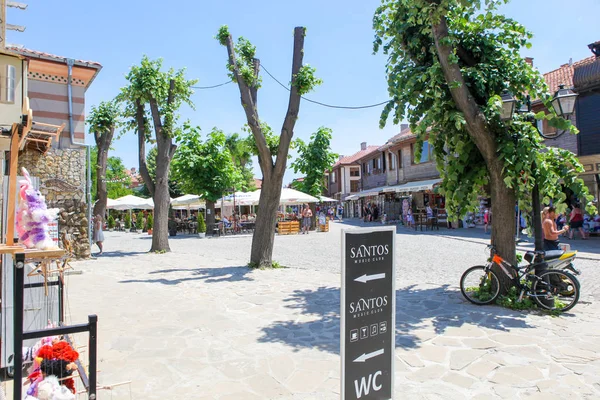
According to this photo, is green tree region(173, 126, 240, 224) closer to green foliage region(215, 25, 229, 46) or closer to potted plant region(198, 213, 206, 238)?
potted plant region(198, 213, 206, 238)

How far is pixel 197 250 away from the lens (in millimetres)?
16453

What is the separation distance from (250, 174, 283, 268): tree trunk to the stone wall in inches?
243

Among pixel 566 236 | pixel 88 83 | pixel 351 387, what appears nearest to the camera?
pixel 351 387

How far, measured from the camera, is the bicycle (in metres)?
6.30

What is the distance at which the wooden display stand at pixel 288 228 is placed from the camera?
2472cm

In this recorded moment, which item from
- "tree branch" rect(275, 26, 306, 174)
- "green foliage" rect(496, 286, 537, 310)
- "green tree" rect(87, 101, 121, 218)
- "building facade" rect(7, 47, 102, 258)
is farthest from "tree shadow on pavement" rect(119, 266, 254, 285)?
"green tree" rect(87, 101, 121, 218)

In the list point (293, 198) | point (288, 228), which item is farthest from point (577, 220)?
point (288, 228)

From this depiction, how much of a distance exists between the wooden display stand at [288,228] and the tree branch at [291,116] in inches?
557

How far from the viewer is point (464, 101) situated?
665cm

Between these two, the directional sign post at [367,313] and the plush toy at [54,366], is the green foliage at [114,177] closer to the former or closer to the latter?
the plush toy at [54,366]

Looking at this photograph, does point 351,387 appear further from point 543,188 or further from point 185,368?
point 543,188

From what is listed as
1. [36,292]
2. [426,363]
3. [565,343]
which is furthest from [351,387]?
[565,343]

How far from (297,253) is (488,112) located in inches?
360

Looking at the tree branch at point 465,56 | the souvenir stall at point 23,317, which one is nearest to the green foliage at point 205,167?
the tree branch at point 465,56
